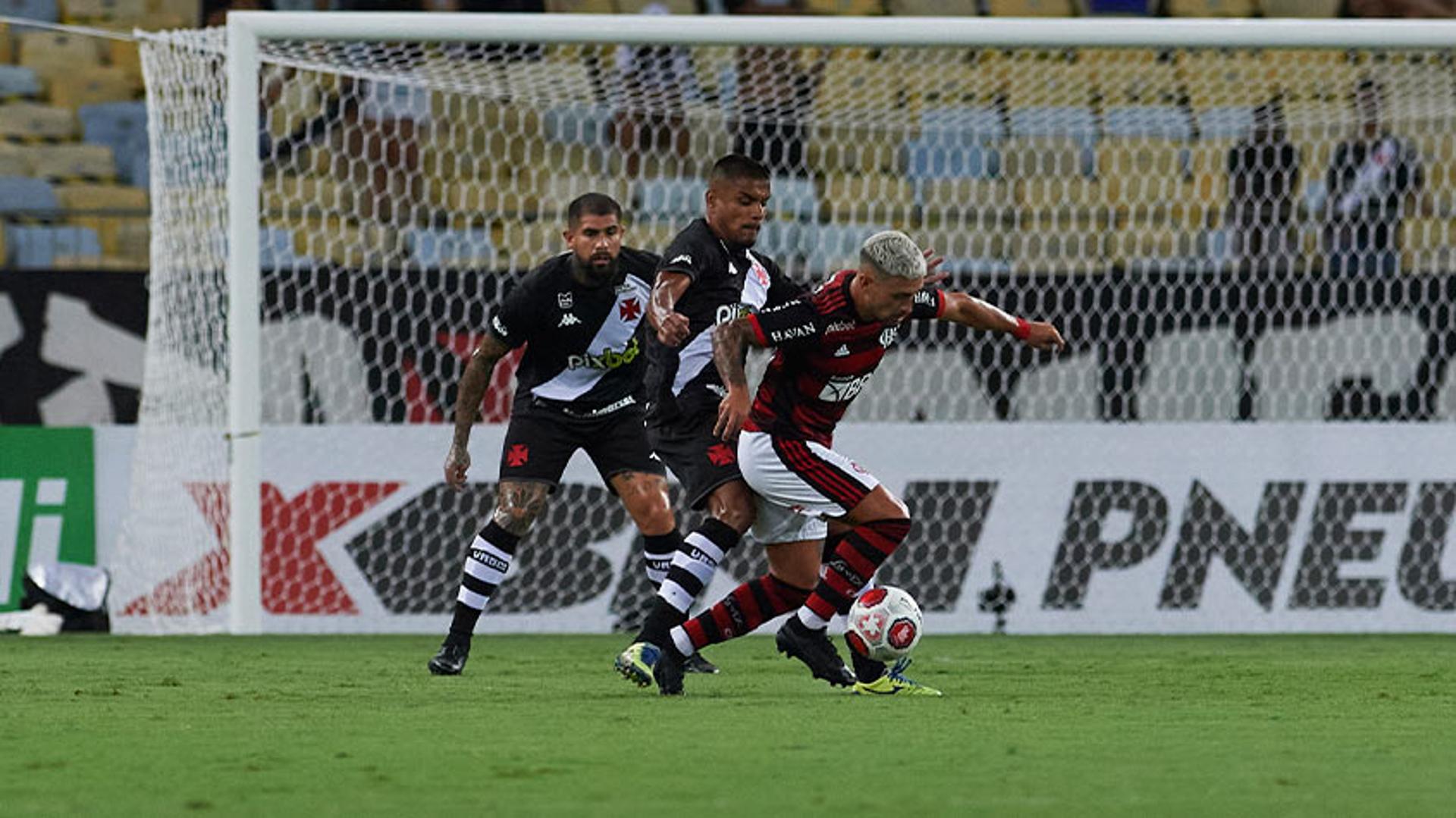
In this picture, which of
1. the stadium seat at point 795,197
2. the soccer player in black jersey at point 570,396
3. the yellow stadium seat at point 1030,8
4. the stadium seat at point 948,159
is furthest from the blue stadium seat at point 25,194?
the soccer player in black jersey at point 570,396

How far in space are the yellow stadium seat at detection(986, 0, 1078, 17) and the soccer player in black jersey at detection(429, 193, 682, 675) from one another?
7.14 meters

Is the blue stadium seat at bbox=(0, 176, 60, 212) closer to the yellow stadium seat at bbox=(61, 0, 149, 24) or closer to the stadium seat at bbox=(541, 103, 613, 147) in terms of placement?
the yellow stadium seat at bbox=(61, 0, 149, 24)

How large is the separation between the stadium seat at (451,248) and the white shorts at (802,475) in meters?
4.81

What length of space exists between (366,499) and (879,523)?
4.39 m

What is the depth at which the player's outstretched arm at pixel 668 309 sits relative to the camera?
23.8 feet

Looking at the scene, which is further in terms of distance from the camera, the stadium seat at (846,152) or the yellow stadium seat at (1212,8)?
the yellow stadium seat at (1212,8)

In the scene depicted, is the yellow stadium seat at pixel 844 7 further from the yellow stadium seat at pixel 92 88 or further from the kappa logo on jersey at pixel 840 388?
the kappa logo on jersey at pixel 840 388

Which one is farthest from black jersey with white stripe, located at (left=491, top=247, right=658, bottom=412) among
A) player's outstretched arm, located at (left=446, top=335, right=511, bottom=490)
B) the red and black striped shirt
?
the red and black striped shirt

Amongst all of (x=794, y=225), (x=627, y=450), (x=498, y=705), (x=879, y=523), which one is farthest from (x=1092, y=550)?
(x=498, y=705)

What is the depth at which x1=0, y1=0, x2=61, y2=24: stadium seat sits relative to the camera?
15250mm

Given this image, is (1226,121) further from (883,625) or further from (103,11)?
(103,11)

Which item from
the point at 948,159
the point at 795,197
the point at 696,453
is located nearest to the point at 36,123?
the point at 795,197

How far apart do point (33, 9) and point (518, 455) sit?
8.66m

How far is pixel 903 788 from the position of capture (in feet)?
14.9
